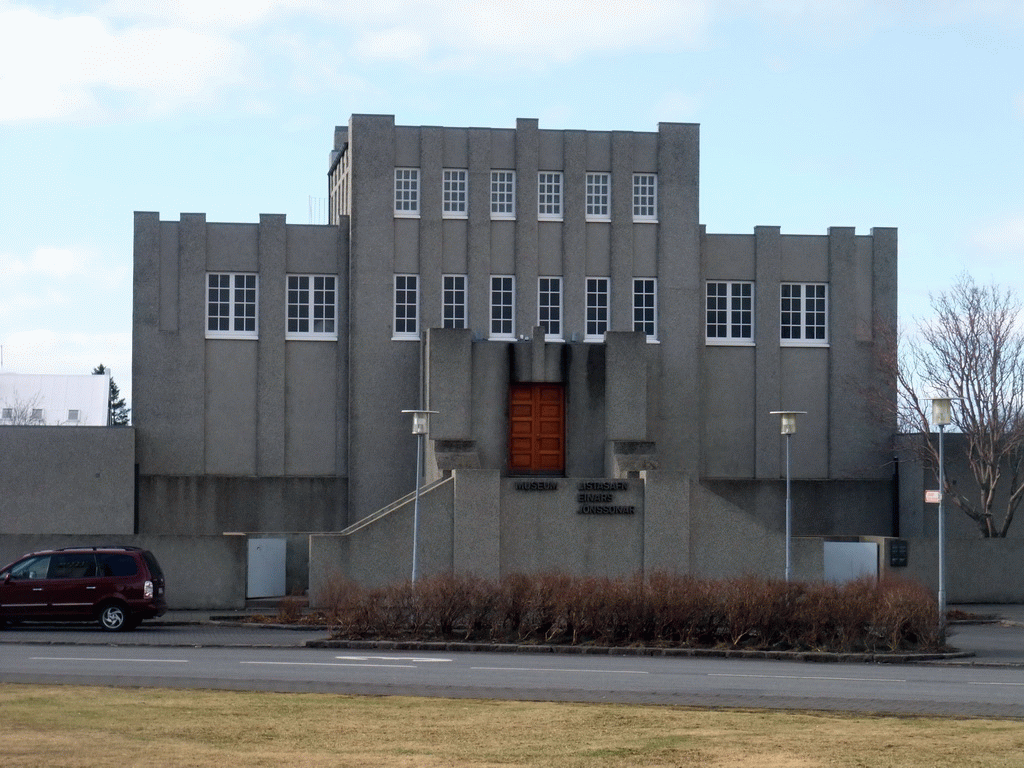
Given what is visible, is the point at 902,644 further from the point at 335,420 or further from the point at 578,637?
the point at 335,420

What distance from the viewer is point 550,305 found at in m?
42.5

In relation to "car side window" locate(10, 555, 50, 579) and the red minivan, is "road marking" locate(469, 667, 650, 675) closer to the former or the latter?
the red minivan

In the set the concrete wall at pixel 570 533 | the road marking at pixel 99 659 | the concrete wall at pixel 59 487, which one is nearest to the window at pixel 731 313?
the concrete wall at pixel 570 533

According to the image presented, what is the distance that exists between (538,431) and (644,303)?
5670mm

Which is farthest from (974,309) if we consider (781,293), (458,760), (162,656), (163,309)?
(458,760)

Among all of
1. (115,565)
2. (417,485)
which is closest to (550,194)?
(417,485)

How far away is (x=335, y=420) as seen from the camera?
41969 mm

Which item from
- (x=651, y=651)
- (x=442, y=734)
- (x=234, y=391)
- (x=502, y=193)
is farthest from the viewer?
(x=502, y=193)

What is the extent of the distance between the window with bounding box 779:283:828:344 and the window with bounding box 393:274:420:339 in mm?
10956

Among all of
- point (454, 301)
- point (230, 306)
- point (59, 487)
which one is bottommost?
point (59, 487)

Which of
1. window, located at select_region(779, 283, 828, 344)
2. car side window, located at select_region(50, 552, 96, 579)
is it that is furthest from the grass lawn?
window, located at select_region(779, 283, 828, 344)

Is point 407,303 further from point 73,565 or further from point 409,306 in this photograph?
point 73,565

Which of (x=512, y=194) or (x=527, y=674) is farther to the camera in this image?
(x=512, y=194)

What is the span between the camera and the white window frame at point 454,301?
4197cm
